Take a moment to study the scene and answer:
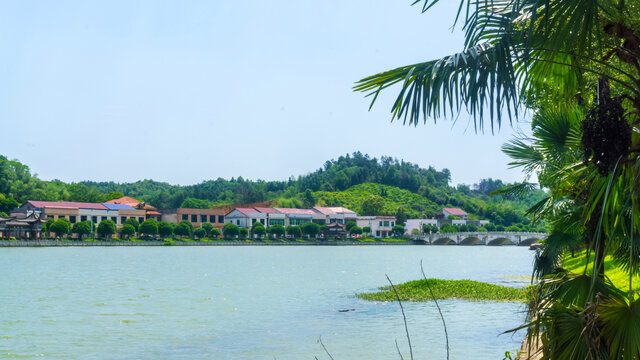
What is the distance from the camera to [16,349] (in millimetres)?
14938

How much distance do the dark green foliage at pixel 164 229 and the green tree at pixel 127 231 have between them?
3170 millimetres

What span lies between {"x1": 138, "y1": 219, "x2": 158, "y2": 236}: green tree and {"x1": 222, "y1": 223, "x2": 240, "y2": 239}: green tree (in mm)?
11183

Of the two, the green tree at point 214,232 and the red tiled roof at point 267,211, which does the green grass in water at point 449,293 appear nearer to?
the green tree at point 214,232

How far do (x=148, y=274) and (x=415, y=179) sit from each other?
119 meters

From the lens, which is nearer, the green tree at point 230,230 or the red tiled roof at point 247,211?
the green tree at point 230,230

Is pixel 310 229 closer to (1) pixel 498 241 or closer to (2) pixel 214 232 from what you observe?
(2) pixel 214 232

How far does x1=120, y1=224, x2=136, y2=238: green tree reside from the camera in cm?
7650

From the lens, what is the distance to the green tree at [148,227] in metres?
77.4

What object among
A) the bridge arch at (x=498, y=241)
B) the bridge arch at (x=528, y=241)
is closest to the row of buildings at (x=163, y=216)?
the bridge arch at (x=498, y=241)

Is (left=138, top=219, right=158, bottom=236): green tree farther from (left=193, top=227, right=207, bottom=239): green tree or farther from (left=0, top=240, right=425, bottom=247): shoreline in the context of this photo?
(left=193, top=227, right=207, bottom=239): green tree

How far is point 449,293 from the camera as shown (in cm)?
2447

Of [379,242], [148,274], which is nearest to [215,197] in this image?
[379,242]

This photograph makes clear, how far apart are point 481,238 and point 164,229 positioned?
4925 cm

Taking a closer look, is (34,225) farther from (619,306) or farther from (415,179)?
(415,179)
